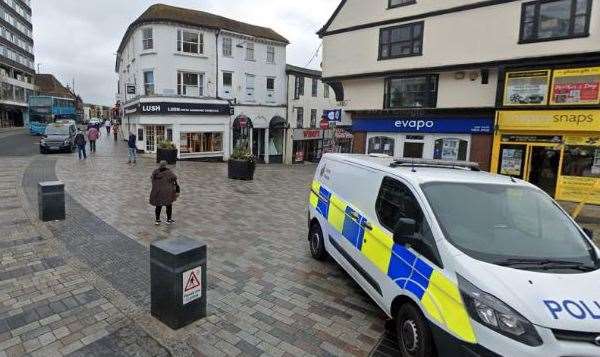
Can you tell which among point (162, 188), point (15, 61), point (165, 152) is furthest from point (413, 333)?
point (15, 61)

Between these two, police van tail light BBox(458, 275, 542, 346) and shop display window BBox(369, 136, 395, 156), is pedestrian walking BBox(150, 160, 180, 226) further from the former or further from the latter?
shop display window BBox(369, 136, 395, 156)

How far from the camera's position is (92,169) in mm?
16750

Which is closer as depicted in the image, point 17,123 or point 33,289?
point 33,289

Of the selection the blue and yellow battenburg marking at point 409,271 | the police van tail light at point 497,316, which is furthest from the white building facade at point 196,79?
the police van tail light at point 497,316

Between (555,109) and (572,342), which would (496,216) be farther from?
(555,109)

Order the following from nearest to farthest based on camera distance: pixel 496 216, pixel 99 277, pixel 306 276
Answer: pixel 496 216, pixel 99 277, pixel 306 276

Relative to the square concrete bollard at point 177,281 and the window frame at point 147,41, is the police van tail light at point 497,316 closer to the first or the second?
the square concrete bollard at point 177,281

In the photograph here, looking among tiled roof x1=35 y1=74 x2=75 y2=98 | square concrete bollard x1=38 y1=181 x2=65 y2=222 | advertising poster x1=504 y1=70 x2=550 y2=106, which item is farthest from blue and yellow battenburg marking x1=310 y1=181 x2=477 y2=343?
tiled roof x1=35 y1=74 x2=75 y2=98

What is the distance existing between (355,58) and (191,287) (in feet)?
52.1

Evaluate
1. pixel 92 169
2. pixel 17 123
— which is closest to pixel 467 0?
pixel 92 169

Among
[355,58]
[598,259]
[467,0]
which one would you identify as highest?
[467,0]

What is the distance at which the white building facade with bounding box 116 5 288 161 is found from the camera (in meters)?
23.9

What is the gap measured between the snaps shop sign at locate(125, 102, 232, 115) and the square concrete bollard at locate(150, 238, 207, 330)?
2119 centimetres

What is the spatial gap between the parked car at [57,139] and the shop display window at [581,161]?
26.0 m
